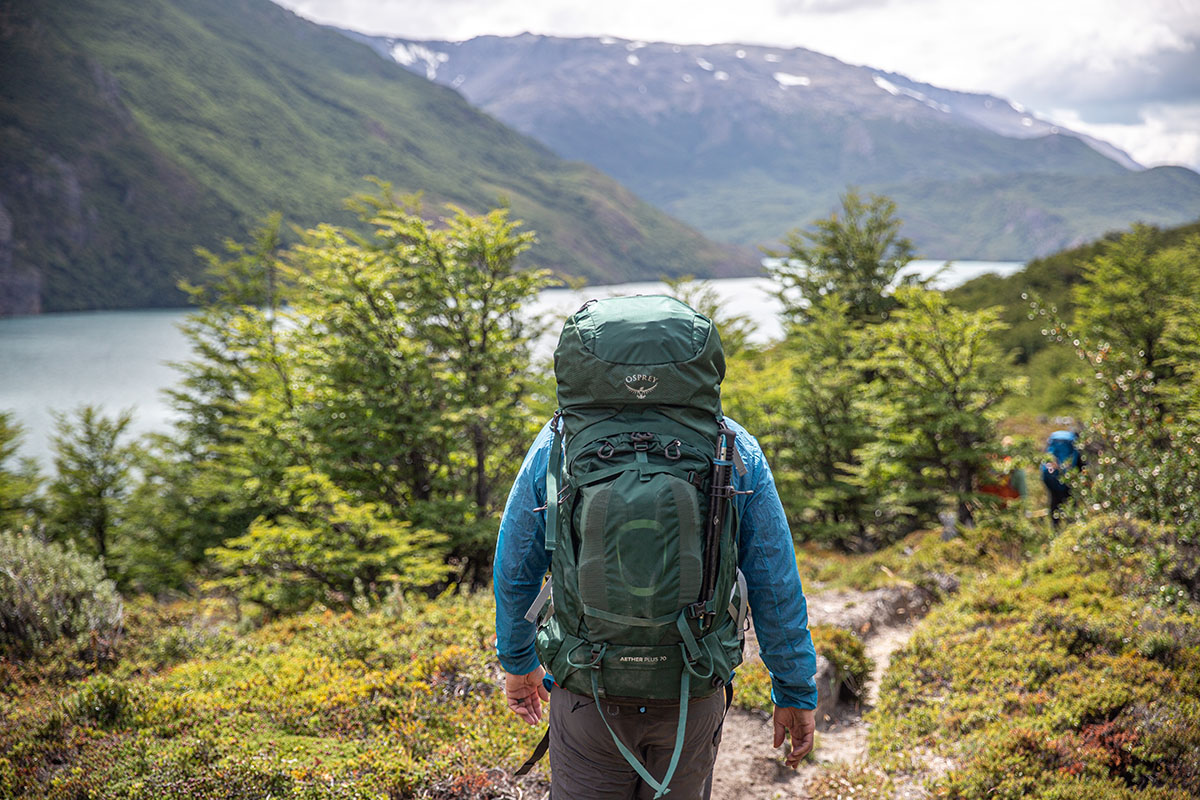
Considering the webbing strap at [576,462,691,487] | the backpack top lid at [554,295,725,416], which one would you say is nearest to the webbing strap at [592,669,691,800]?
the webbing strap at [576,462,691,487]

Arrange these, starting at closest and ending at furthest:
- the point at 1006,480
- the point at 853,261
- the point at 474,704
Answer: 1. the point at 474,704
2. the point at 1006,480
3. the point at 853,261

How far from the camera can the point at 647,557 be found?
6.19ft

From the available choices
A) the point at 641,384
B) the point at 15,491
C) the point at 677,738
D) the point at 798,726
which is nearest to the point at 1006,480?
the point at 798,726

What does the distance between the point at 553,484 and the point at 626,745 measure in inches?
31.8

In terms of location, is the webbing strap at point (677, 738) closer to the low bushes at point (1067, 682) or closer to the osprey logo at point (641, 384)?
the osprey logo at point (641, 384)

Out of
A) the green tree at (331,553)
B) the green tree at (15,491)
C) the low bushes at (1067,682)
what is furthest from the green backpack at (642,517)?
the green tree at (15,491)

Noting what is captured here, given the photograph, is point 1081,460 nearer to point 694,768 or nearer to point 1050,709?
point 1050,709

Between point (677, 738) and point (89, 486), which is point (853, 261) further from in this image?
point (89, 486)

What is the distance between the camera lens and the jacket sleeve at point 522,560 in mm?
2176

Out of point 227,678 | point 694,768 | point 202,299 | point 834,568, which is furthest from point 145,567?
point 694,768

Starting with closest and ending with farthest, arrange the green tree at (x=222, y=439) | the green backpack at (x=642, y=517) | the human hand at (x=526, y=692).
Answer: the green backpack at (x=642, y=517), the human hand at (x=526, y=692), the green tree at (x=222, y=439)

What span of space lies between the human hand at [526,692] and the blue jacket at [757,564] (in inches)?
8.8

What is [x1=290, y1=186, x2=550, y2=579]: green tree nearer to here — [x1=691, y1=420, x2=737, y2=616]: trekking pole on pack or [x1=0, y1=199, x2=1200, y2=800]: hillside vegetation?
[x1=0, y1=199, x2=1200, y2=800]: hillside vegetation

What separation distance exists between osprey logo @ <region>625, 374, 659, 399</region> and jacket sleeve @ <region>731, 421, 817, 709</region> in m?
0.35
